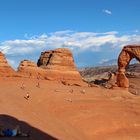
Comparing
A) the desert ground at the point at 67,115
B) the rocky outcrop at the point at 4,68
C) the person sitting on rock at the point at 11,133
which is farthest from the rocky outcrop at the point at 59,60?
the person sitting on rock at the point at 11,133

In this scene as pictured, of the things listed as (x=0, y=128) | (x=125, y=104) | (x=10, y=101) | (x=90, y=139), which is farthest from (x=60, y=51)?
(x=0, y=128)

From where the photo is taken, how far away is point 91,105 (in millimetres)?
34062

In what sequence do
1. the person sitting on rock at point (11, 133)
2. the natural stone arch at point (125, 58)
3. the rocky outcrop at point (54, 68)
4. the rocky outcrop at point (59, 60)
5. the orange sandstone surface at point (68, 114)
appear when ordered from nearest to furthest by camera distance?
the person sitting on rock at point (11, 133) < the orange sandstone surface at point (68, 114) < the natural stone arch at point (125, 58) < the rocky outcrop at point (54, 68) < the rocky outcrop at point (59, 60)

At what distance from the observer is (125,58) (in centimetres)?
5119

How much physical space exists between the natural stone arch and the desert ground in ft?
35.5

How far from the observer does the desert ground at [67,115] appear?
2476 cm

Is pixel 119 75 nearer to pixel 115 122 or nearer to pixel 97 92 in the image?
pixel 97 92

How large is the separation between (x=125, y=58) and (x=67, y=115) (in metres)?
21.9

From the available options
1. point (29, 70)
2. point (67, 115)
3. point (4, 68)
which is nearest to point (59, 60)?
point (29, 70)

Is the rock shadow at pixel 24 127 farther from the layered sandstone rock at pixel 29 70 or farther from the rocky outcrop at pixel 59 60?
the rocky outcrop at pixel 59 60

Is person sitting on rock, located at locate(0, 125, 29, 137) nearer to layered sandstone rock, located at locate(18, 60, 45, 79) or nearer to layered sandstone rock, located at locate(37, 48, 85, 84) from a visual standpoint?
layered sandstone rock, located at locate(18, 60, 45, 79)

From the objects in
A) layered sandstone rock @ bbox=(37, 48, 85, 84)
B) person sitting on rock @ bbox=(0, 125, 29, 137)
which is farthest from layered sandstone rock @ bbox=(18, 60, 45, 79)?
person sitting on rock @ bbox=(0, 125, 29, 137)

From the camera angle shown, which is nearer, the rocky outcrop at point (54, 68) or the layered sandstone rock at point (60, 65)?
the rocky outcrop at point (54, 68)

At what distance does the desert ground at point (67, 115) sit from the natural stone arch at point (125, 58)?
10.8 m
